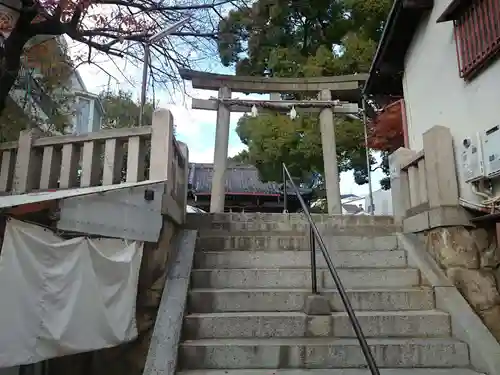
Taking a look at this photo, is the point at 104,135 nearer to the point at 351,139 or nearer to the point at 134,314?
the point at 134,314

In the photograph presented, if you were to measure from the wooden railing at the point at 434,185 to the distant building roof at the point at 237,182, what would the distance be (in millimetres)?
12313

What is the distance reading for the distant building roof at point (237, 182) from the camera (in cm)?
1841

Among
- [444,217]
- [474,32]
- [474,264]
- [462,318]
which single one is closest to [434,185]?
[444,217]

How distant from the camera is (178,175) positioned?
529cm

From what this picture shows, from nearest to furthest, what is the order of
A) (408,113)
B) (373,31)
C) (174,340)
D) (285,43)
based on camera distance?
(174,340) < (408,113) < (373,31) < (285,43)

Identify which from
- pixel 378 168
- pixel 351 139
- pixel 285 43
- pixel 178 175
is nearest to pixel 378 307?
pixel 178 175

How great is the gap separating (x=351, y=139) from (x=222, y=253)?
7446 millimetres

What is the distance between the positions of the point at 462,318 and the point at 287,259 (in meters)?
1.74

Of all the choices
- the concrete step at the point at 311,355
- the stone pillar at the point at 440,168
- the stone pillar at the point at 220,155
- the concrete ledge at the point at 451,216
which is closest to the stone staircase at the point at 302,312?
the concrete step at the point at 311,355

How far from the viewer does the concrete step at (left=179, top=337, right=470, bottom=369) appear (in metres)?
3.15

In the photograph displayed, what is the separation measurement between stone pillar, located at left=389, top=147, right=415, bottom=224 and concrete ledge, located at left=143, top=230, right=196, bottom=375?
8.68 feet

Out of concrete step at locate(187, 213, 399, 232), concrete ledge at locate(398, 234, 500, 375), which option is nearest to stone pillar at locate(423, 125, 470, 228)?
concrete ledge at locate(398, 234, 500, 375)

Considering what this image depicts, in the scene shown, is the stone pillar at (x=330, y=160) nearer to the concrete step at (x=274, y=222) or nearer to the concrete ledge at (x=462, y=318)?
the concrete step at (x=274, y=222)

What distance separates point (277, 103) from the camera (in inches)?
361
